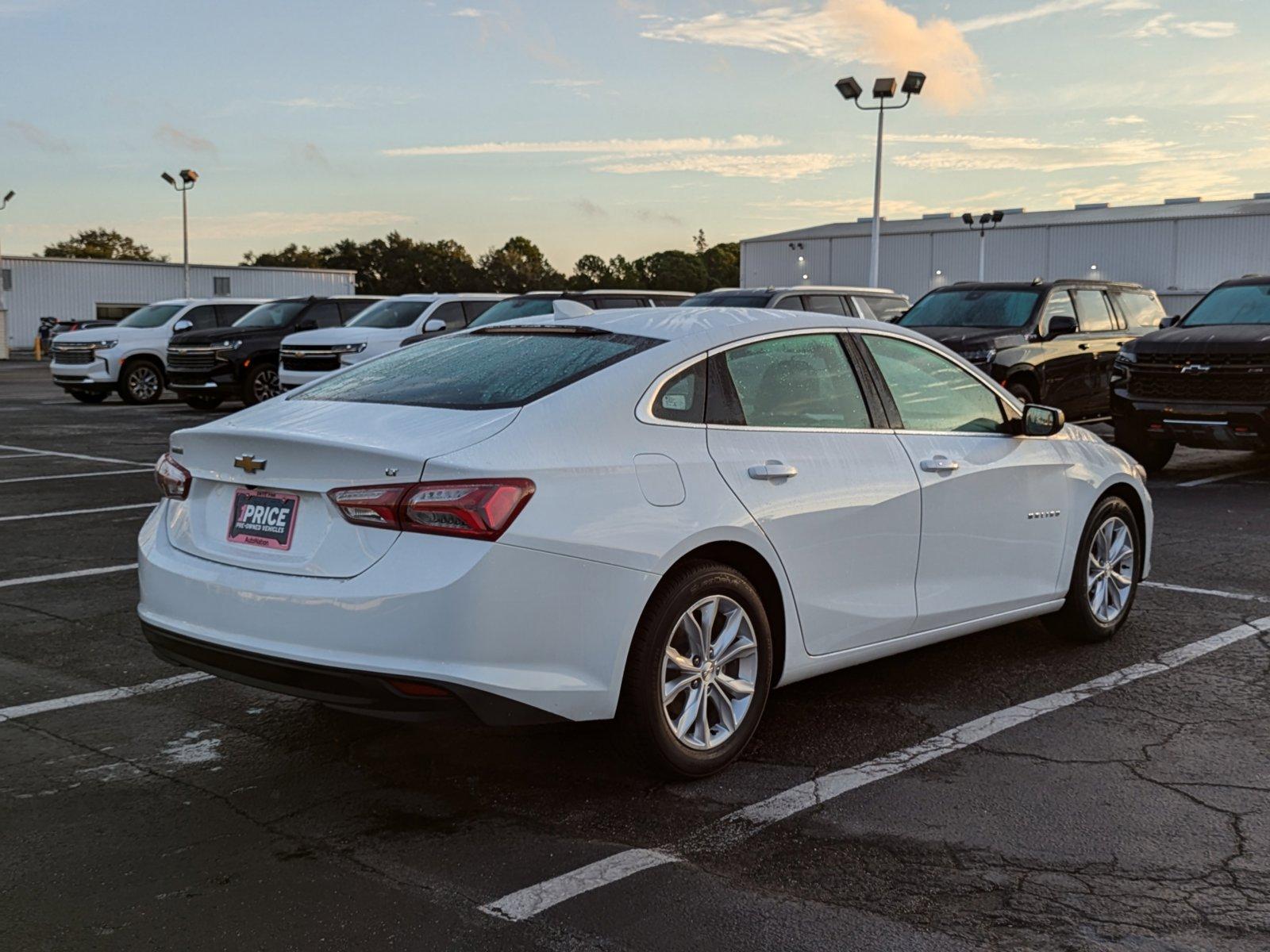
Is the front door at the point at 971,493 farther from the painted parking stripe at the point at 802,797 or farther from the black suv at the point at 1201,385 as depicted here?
the black suv at the point at 1201,385

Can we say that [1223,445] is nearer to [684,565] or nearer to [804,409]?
[804,409]

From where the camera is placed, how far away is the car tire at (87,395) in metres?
24.9

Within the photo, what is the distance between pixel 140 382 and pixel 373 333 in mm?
6775

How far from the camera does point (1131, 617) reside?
23.1 ft

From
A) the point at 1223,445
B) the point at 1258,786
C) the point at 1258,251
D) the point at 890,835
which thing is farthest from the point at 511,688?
the point at 1258,251

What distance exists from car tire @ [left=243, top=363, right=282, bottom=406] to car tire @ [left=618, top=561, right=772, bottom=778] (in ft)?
60.4

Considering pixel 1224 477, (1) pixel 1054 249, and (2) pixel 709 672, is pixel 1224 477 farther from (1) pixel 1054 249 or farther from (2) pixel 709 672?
(1) pixel 1054 249

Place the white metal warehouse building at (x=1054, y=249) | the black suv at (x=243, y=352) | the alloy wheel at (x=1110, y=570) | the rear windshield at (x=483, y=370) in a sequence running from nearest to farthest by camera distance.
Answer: the rear windshield at (x=483, y=370), the alloy wheel at (x=1110, y=570), the black suv at (x=243, y=352), the white metal warehouse building at (x=1054, y=249)

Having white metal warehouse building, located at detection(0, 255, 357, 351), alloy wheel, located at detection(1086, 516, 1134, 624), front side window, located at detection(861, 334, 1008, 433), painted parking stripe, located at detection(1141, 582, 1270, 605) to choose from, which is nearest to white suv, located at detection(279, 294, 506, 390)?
painted parking stripe, located at detection(1141, 582, 1270, 605)

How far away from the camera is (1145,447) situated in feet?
44.3

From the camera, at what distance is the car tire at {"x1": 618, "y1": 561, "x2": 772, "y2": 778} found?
4289 mm

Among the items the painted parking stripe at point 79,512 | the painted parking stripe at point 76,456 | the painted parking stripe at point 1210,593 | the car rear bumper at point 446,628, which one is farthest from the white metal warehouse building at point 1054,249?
the car rear bumper at point 446,628

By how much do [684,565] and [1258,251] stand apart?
70850 millimetres

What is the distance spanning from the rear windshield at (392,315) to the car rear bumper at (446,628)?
16.8 metres
